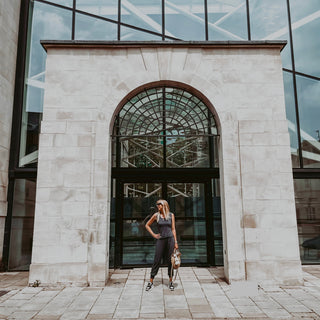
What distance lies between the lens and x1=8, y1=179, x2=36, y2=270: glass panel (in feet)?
26.2

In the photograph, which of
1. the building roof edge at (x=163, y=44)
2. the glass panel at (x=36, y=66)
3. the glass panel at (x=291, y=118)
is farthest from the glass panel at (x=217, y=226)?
the glass panel at (x=36, y=66)

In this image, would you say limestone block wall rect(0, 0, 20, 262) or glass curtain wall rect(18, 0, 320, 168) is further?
glass curtain wall rect(18, 0, 320, 168)

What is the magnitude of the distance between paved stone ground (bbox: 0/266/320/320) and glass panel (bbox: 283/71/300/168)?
3605 millimetres

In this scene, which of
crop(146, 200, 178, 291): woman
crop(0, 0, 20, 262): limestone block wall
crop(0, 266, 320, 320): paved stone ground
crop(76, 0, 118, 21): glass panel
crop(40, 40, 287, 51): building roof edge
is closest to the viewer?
crop(0, 266, 320, 320): paved stone ground

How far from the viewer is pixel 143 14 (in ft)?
30.2

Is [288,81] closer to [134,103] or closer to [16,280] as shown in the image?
[134,103]

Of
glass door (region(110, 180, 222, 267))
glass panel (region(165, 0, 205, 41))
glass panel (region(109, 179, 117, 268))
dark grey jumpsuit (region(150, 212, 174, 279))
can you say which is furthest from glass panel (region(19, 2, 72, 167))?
dark grey jumpsuit (region(150, 212, 174, 279))

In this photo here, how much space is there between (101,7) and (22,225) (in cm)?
771

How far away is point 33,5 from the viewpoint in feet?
30.0

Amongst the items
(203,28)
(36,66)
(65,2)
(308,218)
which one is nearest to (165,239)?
(308,218)

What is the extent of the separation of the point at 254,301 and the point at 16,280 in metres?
5.82

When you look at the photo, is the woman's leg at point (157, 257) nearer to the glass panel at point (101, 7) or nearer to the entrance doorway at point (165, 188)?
the entrance doorway at point (165, 188)

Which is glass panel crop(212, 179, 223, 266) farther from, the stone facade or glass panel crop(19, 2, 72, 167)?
glass panel crop(19, 2, 72, 167)

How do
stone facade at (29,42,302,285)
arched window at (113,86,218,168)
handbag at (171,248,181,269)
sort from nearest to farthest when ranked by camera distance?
1. handbag at (171,248,181,269)
2. stone facade at (29,42,302,285)
3. arched window at (113,86,218,168)
